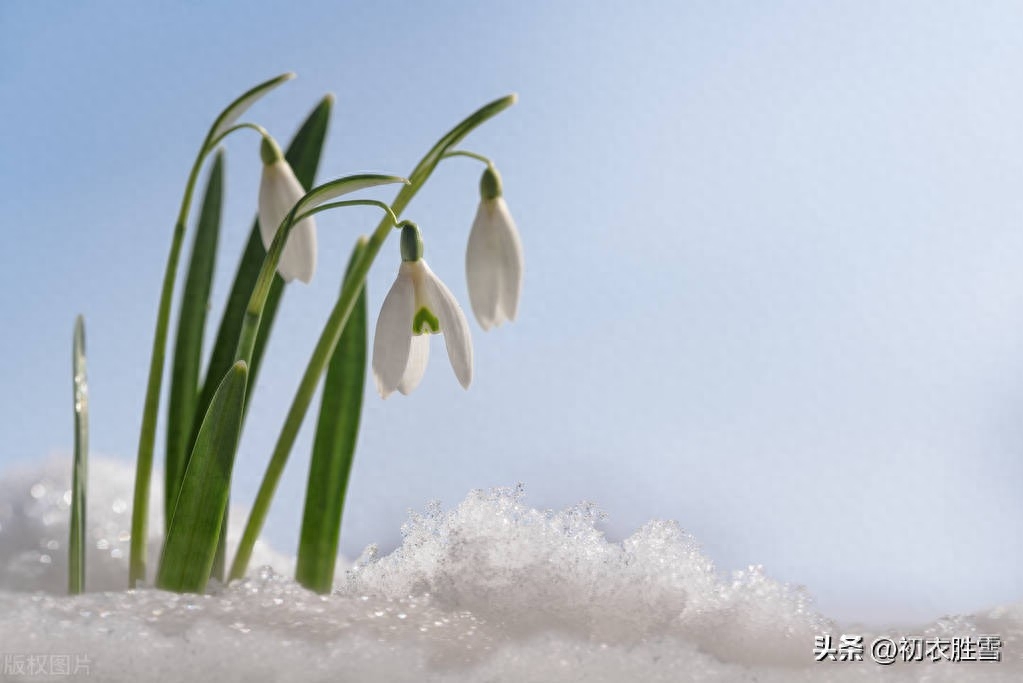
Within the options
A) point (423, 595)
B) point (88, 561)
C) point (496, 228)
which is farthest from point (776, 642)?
point (88, 561)

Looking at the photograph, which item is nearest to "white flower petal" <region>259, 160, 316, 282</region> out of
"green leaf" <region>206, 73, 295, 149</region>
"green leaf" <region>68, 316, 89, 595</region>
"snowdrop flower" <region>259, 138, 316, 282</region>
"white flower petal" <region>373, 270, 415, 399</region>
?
"snowdrop flower" <region>259, 138, 316, 282</region>

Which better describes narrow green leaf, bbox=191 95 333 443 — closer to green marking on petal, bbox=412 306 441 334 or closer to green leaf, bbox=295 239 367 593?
green leaf, bbox=295 239 367 593

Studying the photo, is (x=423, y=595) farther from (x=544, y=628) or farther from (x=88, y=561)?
→ (x=88, y=561)

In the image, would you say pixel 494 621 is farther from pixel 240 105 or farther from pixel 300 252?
pixel 240 105

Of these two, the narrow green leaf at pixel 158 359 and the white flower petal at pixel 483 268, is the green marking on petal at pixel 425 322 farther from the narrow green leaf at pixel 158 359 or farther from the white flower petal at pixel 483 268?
the narrow green leaf at pixel 158 359

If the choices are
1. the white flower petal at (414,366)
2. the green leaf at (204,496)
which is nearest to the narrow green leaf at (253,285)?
the green leaf at (204,496)

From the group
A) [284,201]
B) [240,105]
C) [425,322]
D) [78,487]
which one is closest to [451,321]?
[425,322]

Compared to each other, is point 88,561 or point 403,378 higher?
point 403,378
